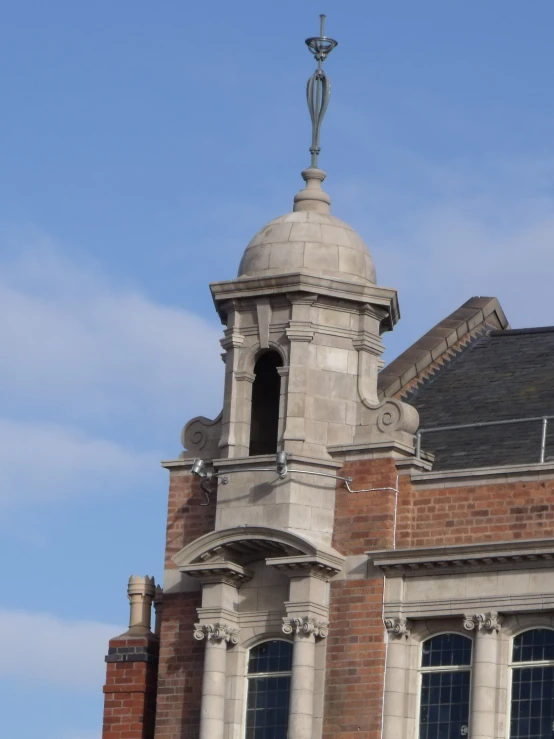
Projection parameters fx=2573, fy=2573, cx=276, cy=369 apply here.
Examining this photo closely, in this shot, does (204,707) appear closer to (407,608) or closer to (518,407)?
(407,608)

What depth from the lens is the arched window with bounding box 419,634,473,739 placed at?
41375mm

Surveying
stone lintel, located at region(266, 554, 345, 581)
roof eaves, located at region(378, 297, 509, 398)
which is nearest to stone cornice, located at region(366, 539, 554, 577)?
stone lintel, located at region(266, 554, 345, 581)

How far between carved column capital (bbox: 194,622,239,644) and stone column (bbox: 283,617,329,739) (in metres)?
1.19

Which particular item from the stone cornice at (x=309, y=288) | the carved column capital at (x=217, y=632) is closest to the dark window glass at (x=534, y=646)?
the carved column capital at (x=217, y=632)

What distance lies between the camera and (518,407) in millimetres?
45656

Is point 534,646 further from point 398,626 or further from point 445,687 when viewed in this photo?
point 398,626

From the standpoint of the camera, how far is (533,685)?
134 ft

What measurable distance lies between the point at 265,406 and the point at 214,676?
5.35 meters

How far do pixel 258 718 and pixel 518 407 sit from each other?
7.40 meters

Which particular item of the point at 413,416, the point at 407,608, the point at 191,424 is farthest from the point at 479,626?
the point at 191,424

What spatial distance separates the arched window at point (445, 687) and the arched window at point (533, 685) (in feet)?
2.71

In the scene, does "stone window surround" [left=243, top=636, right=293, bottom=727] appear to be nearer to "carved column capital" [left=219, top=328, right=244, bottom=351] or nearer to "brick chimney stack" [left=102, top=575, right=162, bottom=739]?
"brick chimney stack" [left=102, top=575, right=162, bottom=739]

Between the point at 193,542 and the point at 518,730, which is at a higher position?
the point at 193,542

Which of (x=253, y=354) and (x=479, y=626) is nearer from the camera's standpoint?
(x=479, y=626)
